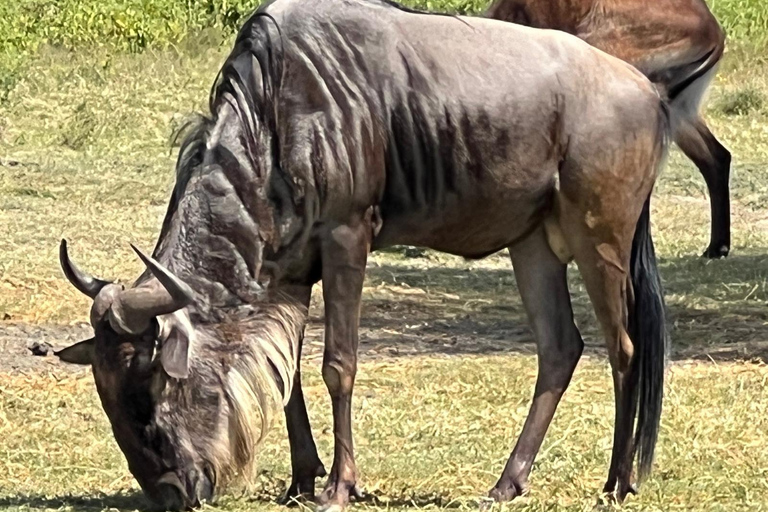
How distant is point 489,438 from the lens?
7.13 meters

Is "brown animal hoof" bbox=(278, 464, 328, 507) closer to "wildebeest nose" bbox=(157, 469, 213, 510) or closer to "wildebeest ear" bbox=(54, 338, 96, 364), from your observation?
"wildebeest nose" bbox=(157, 469, 213, 510)

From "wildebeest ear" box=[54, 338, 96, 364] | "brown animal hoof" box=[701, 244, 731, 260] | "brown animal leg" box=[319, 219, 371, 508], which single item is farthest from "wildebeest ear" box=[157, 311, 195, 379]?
"brown animal hoof" box=[701, 244, 731, 260]

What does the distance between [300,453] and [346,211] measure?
0.93 metres

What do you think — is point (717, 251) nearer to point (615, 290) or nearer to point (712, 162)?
point (712, 162)

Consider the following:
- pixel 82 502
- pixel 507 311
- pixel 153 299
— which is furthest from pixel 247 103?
pixel 507 311

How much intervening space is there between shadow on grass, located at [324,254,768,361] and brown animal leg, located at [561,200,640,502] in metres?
2.86

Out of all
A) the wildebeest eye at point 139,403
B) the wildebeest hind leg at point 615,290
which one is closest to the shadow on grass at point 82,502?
the wildebeest eye at point 139,403

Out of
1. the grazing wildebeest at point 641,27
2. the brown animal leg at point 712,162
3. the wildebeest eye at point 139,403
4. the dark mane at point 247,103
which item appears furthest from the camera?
the brown animal leg at point 712,162

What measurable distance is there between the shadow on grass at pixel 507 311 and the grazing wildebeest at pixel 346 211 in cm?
301

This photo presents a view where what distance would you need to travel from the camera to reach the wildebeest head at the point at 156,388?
561 cm

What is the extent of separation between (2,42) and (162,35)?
6.98 ft

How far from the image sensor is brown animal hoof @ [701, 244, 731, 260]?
467 inches

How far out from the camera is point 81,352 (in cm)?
580

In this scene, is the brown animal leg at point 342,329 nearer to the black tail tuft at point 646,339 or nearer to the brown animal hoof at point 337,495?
the brown animal hoof at point 337,495
